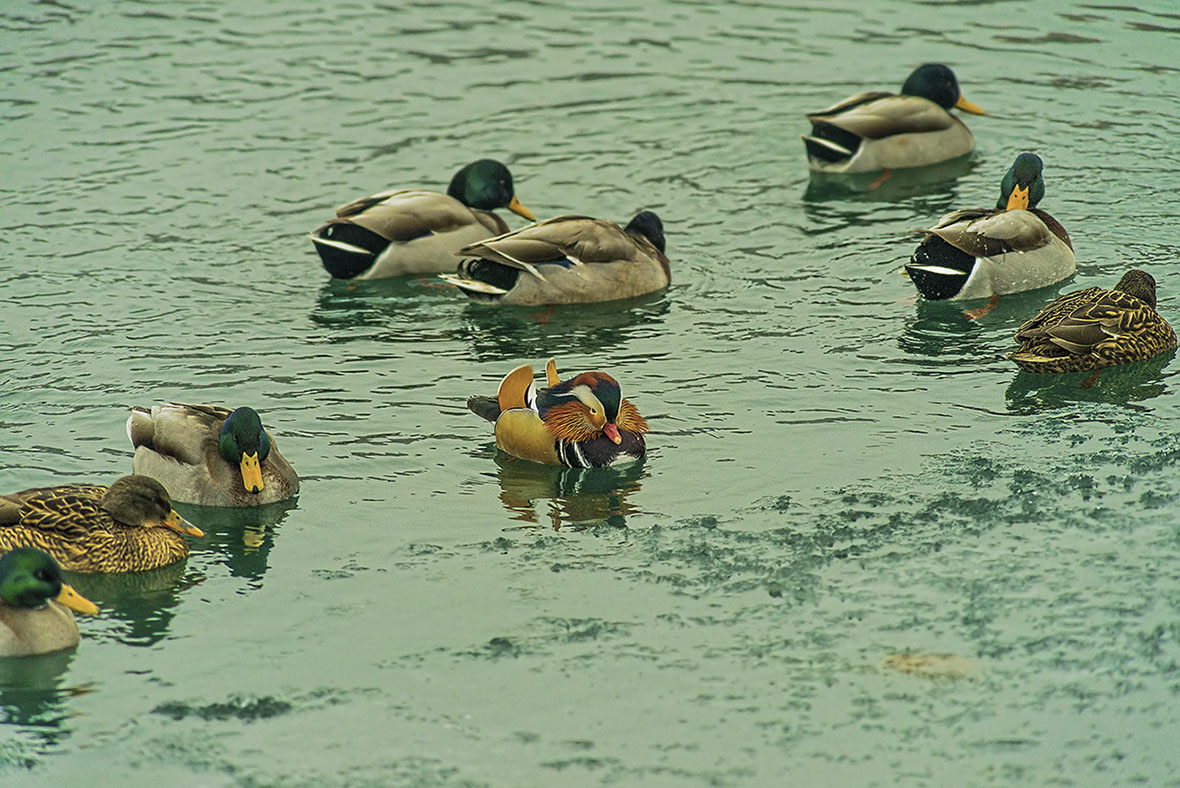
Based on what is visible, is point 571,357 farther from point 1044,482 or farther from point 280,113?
point 280,113

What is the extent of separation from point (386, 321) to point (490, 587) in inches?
200

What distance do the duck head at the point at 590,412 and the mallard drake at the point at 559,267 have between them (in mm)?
3193

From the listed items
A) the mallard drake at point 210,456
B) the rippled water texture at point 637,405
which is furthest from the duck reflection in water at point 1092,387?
the mallard drake at point 210,456

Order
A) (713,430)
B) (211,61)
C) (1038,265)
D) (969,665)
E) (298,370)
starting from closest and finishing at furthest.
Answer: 1. (969,665)
2. (713,430)
3. (298,370)
4. (1038,265)
5. (211,61)

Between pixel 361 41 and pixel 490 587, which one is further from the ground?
pixel 361 41

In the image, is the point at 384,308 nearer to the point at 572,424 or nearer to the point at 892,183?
the point at 572,424

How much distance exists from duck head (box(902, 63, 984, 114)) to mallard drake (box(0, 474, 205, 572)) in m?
10.3

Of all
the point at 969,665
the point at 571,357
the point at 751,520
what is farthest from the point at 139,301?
the point at 969,665

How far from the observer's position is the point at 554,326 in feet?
44.5

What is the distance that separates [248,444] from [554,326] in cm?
412

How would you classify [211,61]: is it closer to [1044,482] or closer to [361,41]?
[361,41]

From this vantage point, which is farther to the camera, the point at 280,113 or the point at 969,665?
the point at 280,113

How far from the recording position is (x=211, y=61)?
19.4 meters

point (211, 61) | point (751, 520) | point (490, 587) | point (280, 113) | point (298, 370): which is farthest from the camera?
point (211, 61)
